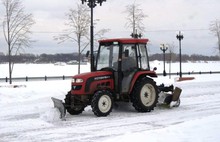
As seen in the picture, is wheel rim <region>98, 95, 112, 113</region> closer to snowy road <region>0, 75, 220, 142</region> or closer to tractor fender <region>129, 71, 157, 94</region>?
snowy road <region>0, 75, 220, 142</region>

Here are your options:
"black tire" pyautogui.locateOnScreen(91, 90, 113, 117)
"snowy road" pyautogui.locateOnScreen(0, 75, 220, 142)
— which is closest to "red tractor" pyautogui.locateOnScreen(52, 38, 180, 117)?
"black tire" pyautogui.locateOnScreen(91, 90, 113, 117)

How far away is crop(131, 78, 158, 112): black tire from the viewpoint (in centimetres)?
1339

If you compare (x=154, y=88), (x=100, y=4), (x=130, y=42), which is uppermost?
(x=100, y=4)

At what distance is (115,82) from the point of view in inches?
518

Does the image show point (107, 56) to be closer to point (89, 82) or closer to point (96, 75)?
point (96, 75)

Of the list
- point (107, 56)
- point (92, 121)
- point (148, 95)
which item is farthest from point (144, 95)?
point (92, 121)

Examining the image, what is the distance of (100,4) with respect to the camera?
840 inches

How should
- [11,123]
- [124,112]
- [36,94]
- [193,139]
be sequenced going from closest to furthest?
[193,139] < [11,123] < [124,112] < [36,94]

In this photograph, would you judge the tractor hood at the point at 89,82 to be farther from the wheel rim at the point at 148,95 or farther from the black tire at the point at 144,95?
the wheel rim at the point at 148,95

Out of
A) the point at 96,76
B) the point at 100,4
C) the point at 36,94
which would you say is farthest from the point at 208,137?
the point at 100,4

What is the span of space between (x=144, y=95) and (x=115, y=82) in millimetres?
1239

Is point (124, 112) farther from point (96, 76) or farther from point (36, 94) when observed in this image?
point (36, 94)

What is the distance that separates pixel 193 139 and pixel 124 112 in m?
5.97

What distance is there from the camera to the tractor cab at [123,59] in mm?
13086
